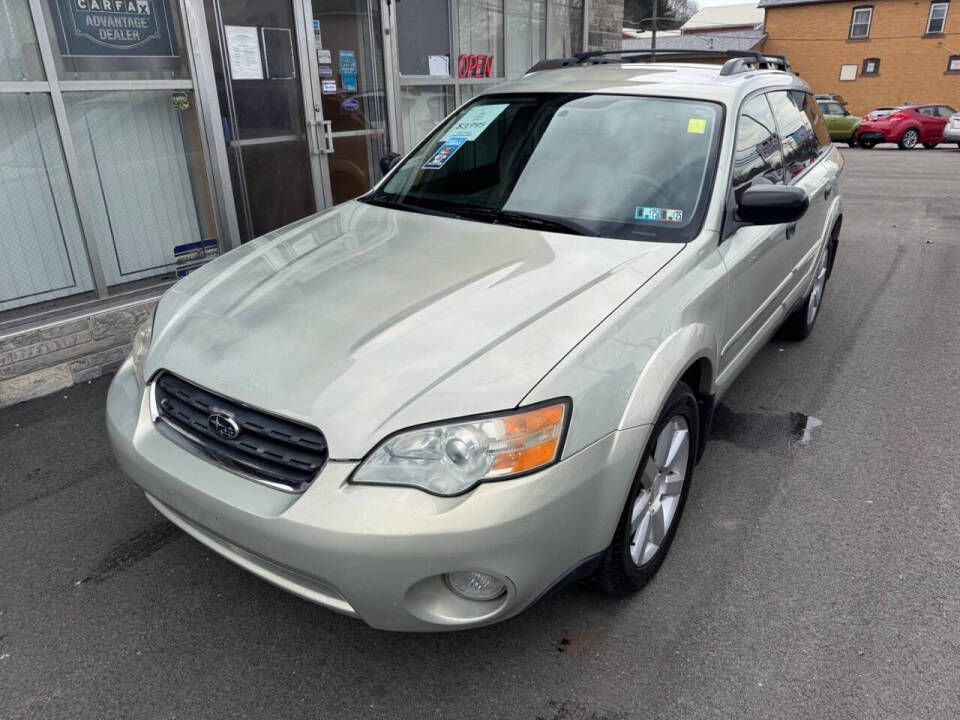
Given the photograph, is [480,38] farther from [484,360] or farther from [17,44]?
[484,360]

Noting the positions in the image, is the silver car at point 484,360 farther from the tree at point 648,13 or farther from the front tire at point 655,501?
the tree at point 648,13

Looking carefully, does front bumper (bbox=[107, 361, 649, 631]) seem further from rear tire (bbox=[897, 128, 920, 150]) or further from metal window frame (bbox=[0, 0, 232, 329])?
rear tire (bbox=[897, 128, 920, 150])

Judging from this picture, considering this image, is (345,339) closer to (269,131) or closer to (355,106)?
(269,131)

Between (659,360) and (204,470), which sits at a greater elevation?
(659,360)

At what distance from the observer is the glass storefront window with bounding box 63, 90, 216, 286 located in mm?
4500

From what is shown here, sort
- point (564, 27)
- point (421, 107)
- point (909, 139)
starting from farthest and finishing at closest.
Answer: point (909, 139)
point (564, 27)
point (421, 107)

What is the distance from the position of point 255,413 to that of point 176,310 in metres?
0.83

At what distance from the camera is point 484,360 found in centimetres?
204

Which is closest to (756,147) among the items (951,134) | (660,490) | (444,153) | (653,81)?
(653,81)

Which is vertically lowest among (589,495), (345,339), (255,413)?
(589,495)

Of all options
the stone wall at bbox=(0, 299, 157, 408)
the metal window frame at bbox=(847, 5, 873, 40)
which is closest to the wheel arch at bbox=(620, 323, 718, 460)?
the stone wall at bbox=(0, 299, 157, 408)

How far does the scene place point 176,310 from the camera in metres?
2.64

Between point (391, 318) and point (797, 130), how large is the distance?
313cm

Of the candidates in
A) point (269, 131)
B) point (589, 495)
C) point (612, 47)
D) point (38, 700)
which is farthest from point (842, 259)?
point (38, 700)
